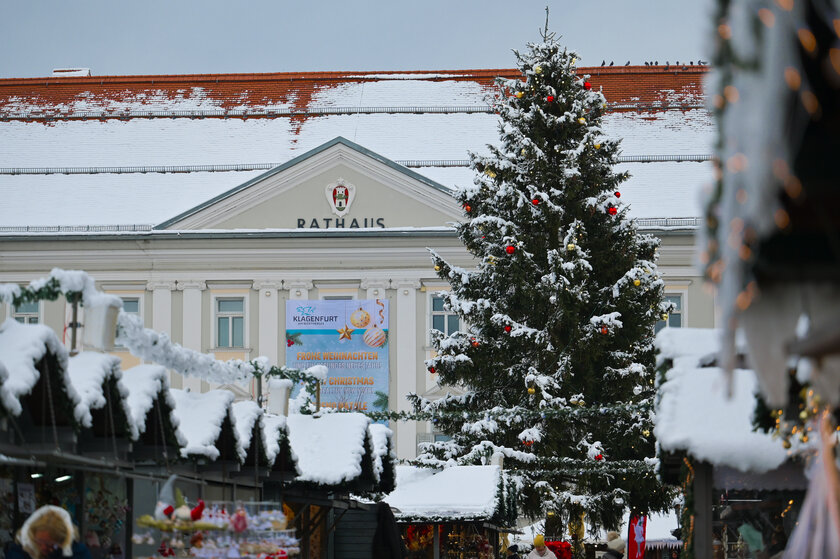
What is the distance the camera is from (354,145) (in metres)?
38.0

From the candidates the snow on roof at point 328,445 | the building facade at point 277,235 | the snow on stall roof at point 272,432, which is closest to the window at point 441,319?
the building facade at point 277,235

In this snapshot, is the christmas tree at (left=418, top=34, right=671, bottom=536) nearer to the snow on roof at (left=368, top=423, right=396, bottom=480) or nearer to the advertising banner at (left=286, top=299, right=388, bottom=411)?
the snow on roof at (left=368, top=423, right=396, bottom=480)

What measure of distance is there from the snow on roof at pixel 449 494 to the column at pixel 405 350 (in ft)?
55.4

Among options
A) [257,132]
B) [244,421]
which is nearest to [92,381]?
[244,421]

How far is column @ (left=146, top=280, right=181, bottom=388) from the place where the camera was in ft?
126

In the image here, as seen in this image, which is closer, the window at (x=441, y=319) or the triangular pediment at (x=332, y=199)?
the triangular pediment at (x=332, y=199)

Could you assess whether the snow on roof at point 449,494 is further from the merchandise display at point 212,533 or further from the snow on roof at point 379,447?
the merchandise display at point 212,533

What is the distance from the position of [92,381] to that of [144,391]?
1.03 m

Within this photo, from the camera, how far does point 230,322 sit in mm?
38656

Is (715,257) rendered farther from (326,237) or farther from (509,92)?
(326,237)

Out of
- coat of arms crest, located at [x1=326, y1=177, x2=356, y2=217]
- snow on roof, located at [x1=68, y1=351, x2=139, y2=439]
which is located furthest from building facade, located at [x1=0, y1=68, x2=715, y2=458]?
snow on roof, located at [x1=68, y1=351, x2=139, y2=439]

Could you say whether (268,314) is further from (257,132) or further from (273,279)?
(257,132)

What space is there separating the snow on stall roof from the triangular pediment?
81.2 feet

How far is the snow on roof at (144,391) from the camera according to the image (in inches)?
383
